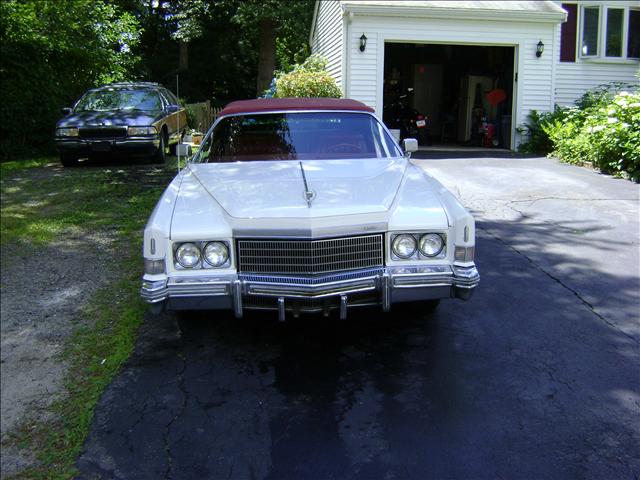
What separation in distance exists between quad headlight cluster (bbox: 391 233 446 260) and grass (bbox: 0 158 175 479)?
1.99m

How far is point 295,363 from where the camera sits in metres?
4.18

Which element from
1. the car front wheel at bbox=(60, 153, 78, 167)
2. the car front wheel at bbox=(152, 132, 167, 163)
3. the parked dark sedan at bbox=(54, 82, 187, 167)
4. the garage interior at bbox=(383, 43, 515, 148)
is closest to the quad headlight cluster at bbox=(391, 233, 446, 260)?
the parked dark sedan at bbox=(54, 82, 187, 167)

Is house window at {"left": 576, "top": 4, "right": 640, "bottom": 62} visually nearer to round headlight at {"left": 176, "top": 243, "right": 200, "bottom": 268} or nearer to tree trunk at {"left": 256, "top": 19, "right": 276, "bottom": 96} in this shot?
tree trunk at {"left": 256, "top": 19, "right": 276, "bottom": 96}

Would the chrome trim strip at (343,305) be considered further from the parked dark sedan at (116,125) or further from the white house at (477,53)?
the white house at (477,53)

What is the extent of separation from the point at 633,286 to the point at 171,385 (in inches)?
160

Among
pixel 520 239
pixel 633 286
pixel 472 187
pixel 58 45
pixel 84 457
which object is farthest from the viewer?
pixel 58 45

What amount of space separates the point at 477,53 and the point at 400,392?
53.8ft

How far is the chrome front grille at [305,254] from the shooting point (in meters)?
3.86

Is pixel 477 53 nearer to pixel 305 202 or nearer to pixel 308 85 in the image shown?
pixel 308 85

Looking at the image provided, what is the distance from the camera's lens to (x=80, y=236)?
7176 mm


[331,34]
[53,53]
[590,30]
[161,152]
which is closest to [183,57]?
[331,34]

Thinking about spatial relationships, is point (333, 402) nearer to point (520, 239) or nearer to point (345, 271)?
point (345, 271)

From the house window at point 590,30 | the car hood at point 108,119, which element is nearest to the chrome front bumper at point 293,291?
the car hood at point 108,119

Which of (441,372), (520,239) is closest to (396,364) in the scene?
(441,372)
